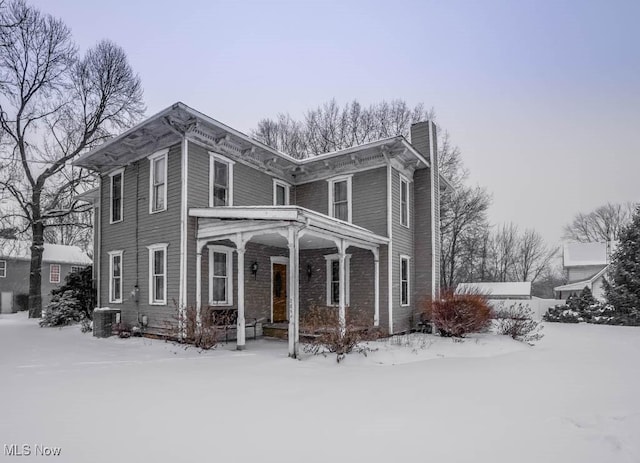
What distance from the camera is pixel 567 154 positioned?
25844 millimetres

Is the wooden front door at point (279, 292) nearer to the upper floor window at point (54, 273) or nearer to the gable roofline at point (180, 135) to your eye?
the gable roofline at point (180, 135)

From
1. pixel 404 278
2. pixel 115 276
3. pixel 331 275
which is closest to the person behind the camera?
pixel 115 276

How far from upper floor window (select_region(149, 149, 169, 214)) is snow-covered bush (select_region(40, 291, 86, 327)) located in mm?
7065

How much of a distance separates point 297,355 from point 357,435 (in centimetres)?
467

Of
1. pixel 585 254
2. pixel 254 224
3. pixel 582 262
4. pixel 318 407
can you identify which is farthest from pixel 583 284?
pixel 318 407

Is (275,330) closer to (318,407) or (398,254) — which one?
(398,254)

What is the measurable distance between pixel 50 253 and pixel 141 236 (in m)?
22.9

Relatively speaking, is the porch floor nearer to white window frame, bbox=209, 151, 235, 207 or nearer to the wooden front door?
the wooden front door

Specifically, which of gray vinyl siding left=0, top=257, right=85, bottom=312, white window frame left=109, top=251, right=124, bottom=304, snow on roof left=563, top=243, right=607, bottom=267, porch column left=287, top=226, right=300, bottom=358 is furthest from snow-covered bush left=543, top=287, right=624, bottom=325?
gray vinyl siding left=0, top=257, right=85, bottom=312

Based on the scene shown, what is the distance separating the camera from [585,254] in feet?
119

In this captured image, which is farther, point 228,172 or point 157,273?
point 228,172

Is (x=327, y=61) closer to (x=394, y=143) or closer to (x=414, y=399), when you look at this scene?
(x=394, y=143)

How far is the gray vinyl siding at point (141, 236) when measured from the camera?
11297 mm

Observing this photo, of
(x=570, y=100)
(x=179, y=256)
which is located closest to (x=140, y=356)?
(x=179, y=256)
